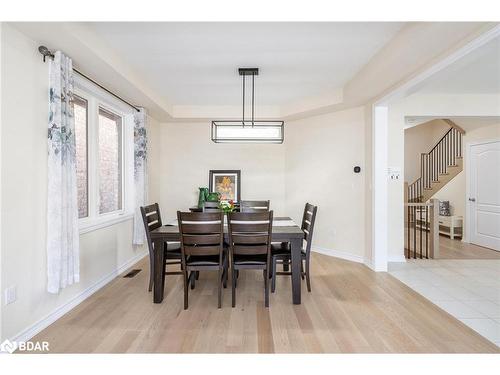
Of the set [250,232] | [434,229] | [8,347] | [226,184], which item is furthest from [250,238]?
[434,229]

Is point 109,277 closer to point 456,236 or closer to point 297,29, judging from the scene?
point 297,29

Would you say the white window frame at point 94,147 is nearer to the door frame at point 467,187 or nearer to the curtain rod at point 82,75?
the curtain rod at point 82,75

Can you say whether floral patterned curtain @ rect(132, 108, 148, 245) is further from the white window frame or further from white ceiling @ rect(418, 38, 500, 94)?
white ceiling @ rect(418, 38, 500, 94)

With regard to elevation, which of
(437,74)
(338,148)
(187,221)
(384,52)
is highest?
(384,52)

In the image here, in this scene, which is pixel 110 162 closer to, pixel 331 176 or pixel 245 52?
pixel 245 52

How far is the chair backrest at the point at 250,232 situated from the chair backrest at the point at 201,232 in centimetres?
11

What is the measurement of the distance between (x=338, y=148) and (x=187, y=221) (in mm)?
2942

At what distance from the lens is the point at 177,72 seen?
11.1 ft

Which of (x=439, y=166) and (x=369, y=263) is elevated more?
(x=439, y=166)

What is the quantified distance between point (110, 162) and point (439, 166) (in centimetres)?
783

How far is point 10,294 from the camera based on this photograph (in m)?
1.98

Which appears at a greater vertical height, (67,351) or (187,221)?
(187,221)

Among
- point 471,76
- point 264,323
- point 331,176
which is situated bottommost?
point 264,323
